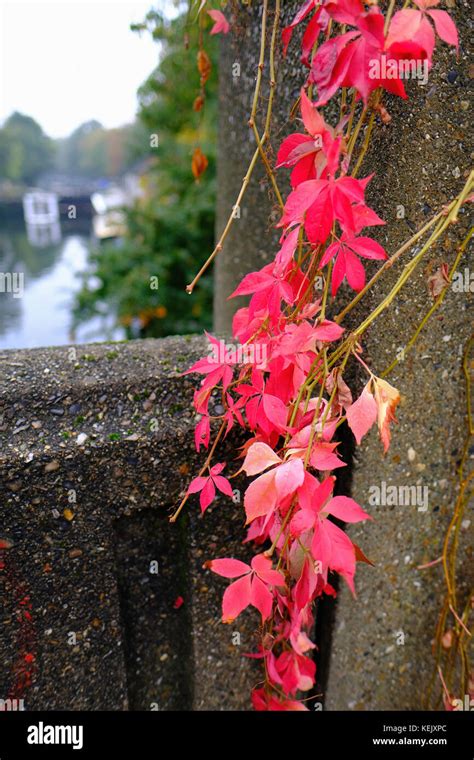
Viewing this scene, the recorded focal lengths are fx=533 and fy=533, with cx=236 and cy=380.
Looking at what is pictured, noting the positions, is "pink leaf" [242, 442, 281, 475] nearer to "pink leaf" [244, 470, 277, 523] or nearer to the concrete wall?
"pink leaf" [244, 470, 277, 523]

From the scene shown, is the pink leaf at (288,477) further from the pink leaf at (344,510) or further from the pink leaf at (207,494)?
the pink leaf at (207,494)

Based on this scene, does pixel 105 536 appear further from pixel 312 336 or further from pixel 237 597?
pixel 312 336

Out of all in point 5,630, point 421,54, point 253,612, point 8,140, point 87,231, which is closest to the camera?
point 421,54

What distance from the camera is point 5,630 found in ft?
3.59

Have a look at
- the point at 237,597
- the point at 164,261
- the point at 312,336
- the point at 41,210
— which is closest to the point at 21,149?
the point at 41,210

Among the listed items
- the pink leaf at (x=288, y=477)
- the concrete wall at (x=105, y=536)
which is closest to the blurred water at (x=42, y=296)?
the concrete wall at (x=105, y=536)

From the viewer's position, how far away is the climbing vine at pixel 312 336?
76cm

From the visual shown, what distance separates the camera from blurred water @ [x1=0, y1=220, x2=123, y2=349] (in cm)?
622

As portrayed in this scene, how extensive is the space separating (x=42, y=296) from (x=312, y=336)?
312 inches

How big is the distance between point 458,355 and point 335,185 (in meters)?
0.54

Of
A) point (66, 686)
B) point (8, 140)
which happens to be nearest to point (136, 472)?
point (66, 686)

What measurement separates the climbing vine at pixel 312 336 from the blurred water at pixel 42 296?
3644mm

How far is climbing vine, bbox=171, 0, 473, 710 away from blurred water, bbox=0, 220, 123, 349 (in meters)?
3.64
